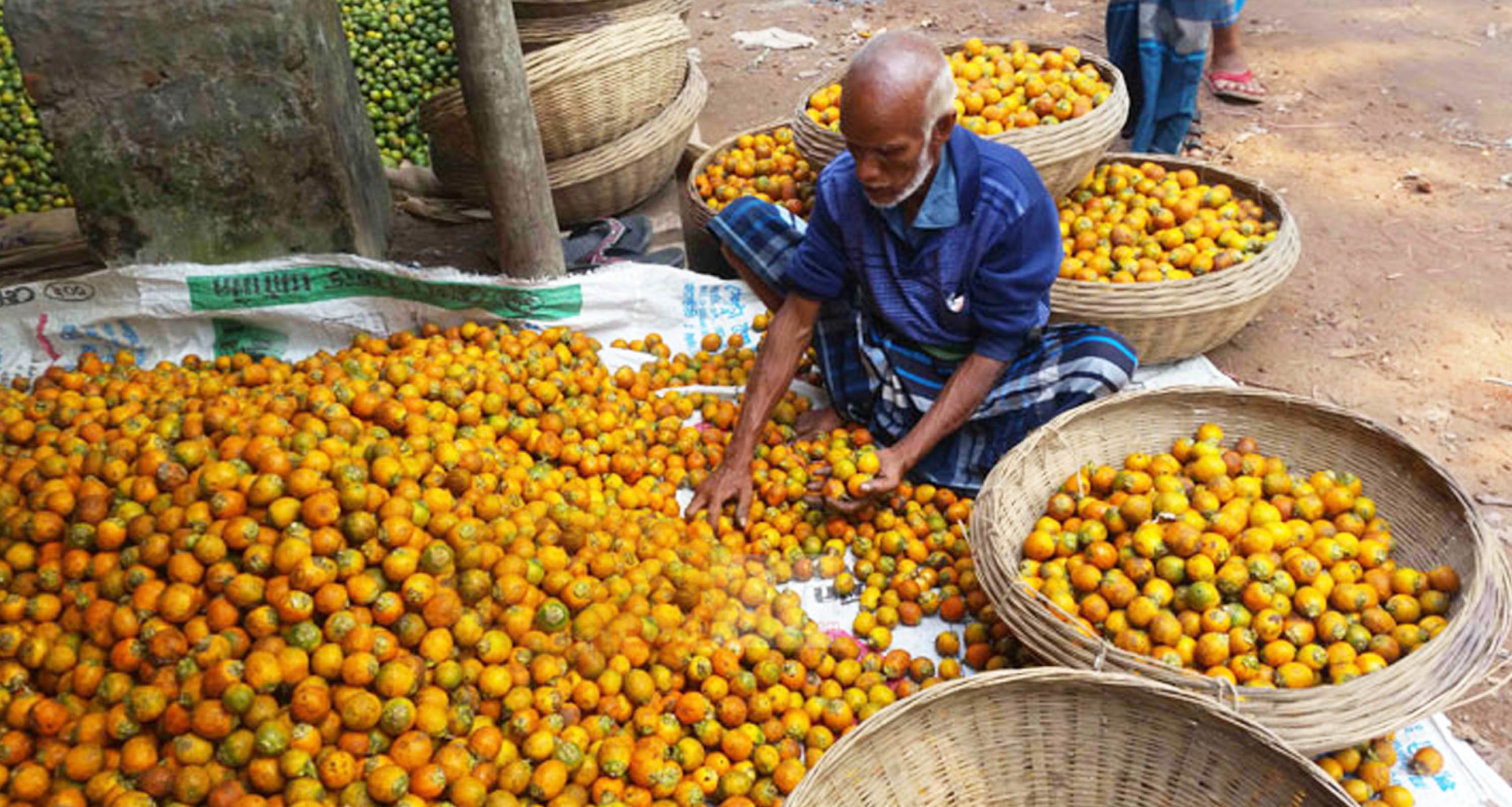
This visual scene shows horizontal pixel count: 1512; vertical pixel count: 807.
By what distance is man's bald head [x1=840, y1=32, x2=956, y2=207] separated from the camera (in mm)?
2570

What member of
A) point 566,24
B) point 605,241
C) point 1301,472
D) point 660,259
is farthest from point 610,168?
point 1301,472

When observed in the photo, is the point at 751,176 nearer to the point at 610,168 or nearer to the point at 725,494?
the point at 610,168

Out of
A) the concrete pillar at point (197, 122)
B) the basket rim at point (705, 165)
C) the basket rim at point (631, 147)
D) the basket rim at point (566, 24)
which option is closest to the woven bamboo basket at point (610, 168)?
the basket rim at point (631, 147)

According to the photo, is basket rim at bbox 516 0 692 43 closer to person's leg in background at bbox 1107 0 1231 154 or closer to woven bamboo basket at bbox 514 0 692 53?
woven bamboo basket at bbox 514 0 692 53

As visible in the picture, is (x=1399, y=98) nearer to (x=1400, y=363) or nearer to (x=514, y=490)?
(x=1400, y=363)

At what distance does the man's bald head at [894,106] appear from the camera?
8.43ft

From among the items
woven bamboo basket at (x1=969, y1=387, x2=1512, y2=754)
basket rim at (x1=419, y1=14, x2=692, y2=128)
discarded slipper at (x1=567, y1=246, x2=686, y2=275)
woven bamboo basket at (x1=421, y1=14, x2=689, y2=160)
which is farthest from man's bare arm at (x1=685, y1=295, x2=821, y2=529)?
basket rim at (x1=419, y1=14, x2=692, y2=128)

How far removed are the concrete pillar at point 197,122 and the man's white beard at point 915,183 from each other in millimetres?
2368

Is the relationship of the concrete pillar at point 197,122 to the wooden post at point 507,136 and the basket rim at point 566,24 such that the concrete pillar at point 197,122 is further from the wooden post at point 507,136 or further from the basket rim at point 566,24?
the basket rim at point 566,24

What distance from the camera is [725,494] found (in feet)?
10.7

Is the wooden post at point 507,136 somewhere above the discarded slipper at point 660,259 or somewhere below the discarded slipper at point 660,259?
above

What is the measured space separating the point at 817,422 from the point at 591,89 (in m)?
2.10

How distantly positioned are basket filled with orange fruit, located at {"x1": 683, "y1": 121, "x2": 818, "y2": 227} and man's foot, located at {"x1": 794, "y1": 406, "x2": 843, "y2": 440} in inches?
40.0

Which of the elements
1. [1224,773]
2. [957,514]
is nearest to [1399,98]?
[957,514]
